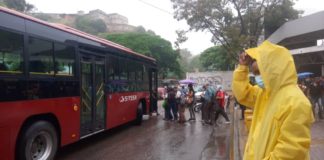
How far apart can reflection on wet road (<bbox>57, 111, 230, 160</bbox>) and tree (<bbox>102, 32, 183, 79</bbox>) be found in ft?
124

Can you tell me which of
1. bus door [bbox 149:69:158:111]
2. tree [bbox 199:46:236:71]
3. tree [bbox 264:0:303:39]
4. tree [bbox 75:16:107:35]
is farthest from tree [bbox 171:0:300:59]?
tree [bbox 75:16:107:35]

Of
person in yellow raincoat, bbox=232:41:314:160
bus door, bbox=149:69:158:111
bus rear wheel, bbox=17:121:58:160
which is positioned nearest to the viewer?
person in yellow raincoat, bbox=232:41:314:160

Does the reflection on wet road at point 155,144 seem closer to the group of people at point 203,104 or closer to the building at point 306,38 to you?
the group of people at point 203,104

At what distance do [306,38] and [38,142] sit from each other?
25092 mm

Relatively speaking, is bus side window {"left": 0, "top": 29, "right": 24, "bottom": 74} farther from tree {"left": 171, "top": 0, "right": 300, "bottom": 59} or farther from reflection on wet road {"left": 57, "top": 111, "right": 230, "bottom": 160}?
tree {"left": 171, "top": 0, "right": 300, "bottom": 59}

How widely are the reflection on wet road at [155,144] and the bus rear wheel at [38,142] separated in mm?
1102

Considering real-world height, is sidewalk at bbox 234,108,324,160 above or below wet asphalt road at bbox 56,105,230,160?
above

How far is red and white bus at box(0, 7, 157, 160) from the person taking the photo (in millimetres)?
6609

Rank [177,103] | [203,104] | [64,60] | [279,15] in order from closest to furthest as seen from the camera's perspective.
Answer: [64,60] → [203,104] → [177,103] → [279,15]

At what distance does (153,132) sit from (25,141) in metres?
6.52

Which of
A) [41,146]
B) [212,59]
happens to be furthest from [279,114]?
[212,59]

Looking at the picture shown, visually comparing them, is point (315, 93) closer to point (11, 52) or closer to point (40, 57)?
point (40, 57)

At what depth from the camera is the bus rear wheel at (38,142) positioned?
6863 millimetres

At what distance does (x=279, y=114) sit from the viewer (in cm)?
241
